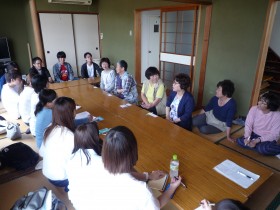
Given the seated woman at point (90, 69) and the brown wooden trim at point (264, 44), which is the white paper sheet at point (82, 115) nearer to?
the seated woman at point (90, 69)

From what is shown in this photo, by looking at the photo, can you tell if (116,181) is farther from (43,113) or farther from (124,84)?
(124,84)

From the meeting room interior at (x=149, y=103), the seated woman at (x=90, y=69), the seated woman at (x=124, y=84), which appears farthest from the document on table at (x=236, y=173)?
the seated woman at (x=90, y=69)

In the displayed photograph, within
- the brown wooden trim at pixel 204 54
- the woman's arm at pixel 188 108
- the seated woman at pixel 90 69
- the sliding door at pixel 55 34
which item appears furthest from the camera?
the sliding door at pixel 55 34

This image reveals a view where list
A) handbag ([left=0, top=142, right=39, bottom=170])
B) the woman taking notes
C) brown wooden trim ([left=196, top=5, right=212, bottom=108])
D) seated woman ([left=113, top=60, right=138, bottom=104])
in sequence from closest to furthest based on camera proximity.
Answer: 1. the woman taking notes
2. handbag ([left=0, top=142, right=39, bottom=170])
3. seated woman ([left=113, top=60, right=138, bottom=104])
4. brown wooden trim ([left=196, top=5, right=212, bottom=108])

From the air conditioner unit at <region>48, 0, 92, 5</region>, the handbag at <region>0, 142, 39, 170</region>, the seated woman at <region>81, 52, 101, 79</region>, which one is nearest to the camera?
the handbag at <region>0, 142, 39, 170</region>

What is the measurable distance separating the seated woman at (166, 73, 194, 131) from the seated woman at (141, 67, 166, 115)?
0.48 meters

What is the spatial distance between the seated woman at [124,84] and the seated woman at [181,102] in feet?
3.28

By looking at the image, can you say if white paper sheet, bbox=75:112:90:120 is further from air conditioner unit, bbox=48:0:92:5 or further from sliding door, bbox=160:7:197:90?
air conditioner unit, bbox=48:0:92:5

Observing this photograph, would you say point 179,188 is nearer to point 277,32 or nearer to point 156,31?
point 277,32

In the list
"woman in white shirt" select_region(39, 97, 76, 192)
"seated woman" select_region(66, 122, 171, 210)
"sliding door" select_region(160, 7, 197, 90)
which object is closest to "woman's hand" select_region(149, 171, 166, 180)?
"seated woman" select_region(66, 122, 171, 210)

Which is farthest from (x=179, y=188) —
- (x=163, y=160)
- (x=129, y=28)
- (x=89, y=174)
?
(x=129, y=28)

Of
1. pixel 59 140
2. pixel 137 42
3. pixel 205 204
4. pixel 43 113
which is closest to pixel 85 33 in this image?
pixel 137 42

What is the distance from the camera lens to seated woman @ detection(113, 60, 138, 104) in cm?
359

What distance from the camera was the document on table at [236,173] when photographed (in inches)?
59.4
